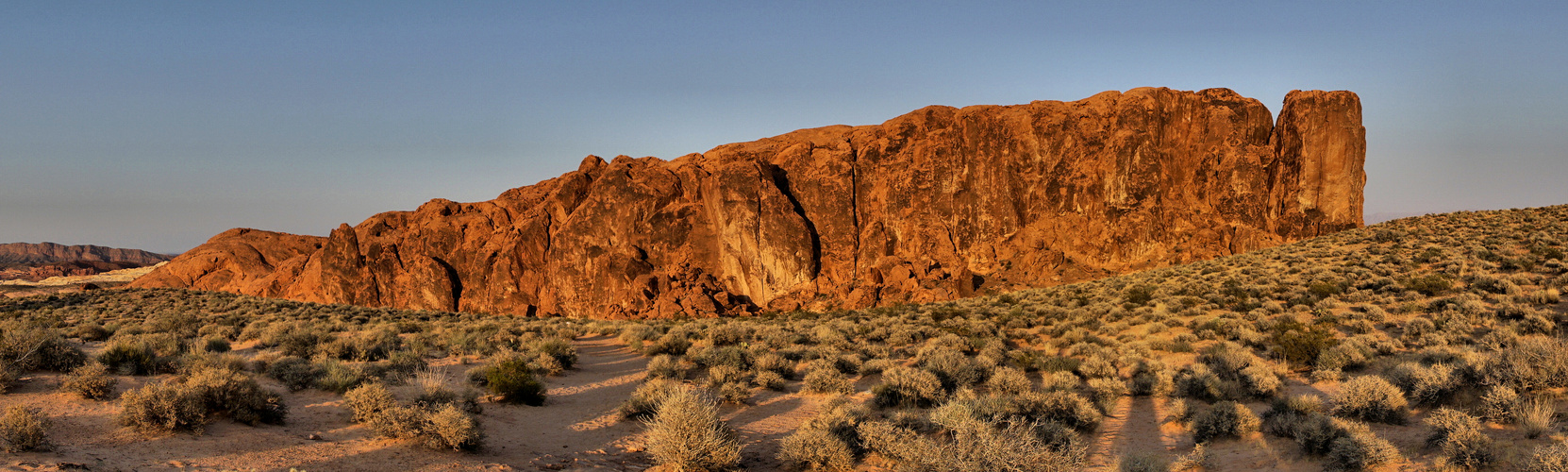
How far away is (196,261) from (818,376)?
86611mm

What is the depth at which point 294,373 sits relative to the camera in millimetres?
10438

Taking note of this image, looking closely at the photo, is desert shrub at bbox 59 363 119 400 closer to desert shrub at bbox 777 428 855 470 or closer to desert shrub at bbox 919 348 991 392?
desert shrub at bbox 777 428 855 470

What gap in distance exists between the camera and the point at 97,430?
23.6ft

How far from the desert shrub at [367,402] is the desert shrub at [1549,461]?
11.8 metres

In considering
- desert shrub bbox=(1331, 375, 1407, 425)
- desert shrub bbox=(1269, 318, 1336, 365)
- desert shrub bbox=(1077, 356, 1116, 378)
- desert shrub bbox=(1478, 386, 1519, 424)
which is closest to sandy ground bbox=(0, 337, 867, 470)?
desert shrub bbox=(1077, 356, 1116, 378)

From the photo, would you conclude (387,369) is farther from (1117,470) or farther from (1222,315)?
(1222,315)

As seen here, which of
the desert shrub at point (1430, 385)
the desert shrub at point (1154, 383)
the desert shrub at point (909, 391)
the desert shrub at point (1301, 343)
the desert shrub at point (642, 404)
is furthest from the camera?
the desert shrub at point (1301, 343)

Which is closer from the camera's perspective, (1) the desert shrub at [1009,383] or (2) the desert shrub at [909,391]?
(2) the desert shrub at [909,391]

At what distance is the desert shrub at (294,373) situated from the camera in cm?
1026

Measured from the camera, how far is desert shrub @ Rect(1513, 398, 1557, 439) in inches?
258

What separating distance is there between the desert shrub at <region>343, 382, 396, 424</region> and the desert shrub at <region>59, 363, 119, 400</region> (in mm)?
3010

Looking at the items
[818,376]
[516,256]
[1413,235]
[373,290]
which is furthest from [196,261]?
[1413,235]

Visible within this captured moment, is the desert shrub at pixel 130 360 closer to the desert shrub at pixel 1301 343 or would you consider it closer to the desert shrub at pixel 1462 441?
the desert shrub at pixel 1462 441

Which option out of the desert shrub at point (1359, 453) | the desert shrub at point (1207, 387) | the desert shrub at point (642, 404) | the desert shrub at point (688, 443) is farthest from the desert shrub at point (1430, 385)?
the desert shrub at point (642, 404)
